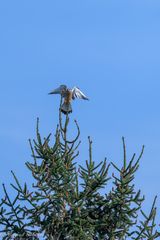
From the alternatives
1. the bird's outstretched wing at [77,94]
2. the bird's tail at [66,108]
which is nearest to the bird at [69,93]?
the bird's outstretched wing at [77,94]

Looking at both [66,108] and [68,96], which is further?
[68,96]

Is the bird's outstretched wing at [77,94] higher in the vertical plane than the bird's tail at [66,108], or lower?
higher

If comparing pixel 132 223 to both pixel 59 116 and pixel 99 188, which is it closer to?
pixel 99 188

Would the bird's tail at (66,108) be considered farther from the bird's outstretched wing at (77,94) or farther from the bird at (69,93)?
the bird's outstretched wing at (77,94)

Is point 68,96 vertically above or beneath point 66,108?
above

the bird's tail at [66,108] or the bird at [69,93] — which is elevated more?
the bird at [69,93]

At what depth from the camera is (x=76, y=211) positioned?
1399cm

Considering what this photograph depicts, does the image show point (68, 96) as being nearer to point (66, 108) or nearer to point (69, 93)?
point (69, 93)

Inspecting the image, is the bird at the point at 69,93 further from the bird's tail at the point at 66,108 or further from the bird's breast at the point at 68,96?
the bird's tail at the point at 66,108

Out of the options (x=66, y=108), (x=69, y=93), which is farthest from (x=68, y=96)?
(x=66, y=108)

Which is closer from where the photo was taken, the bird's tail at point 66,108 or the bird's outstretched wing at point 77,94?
the bird's tail at point 66,108

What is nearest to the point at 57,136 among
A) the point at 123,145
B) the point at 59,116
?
the point at 59,116

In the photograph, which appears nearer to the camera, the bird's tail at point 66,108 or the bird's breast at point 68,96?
A: the bird's tail at point 66,108

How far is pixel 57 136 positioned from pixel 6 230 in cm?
176
